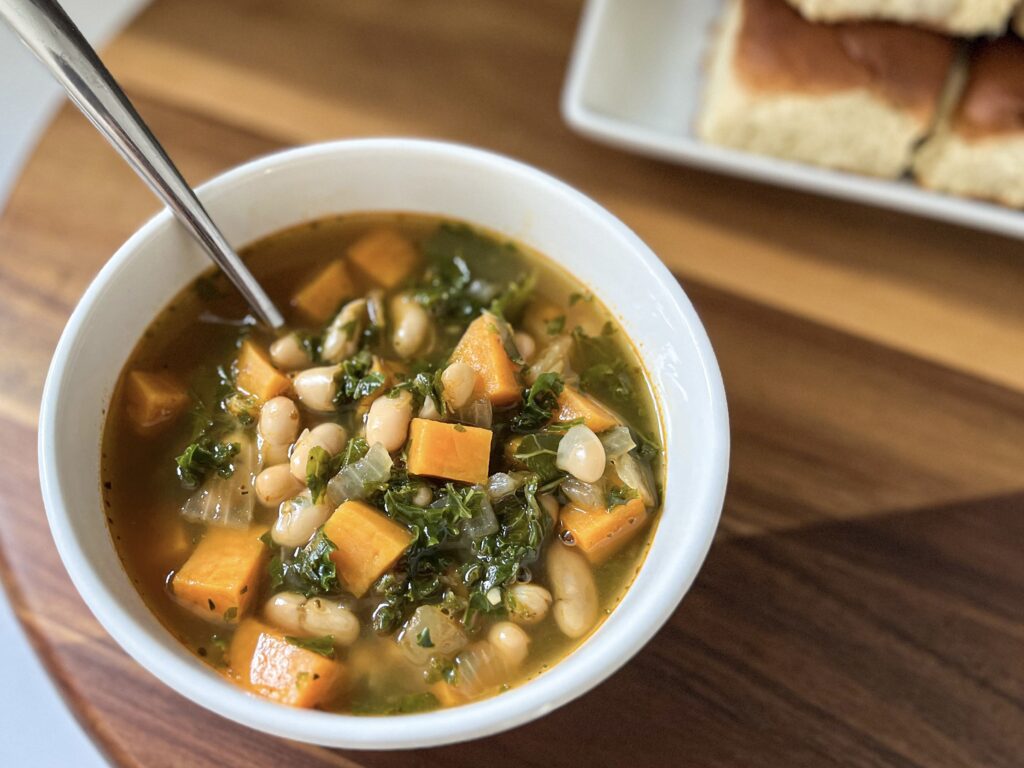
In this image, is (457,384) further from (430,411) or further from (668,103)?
(668,103)

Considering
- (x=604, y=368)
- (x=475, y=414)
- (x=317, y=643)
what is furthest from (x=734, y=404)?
(x=317, y=643)

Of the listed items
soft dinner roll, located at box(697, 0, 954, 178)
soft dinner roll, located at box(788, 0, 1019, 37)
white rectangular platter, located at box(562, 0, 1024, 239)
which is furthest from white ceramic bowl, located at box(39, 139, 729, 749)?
soft dinner roll, located at box(788, 0, 1019, 37)

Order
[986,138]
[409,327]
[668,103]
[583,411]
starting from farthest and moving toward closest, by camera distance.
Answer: [668,103], [986,138], [409,327], [583,411]

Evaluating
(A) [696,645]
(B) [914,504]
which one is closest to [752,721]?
(A) [696,645]

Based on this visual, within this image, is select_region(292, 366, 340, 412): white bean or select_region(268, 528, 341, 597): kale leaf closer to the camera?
select_region(268, 528, 341, 597): kale leaf

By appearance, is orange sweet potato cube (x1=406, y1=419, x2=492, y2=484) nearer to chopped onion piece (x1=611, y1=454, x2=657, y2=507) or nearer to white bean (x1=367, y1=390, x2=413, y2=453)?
white bean (x1=367, y1=390, x2=413, y2=453)

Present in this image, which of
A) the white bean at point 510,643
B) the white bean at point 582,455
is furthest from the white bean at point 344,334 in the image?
the white bean at point 510,643
